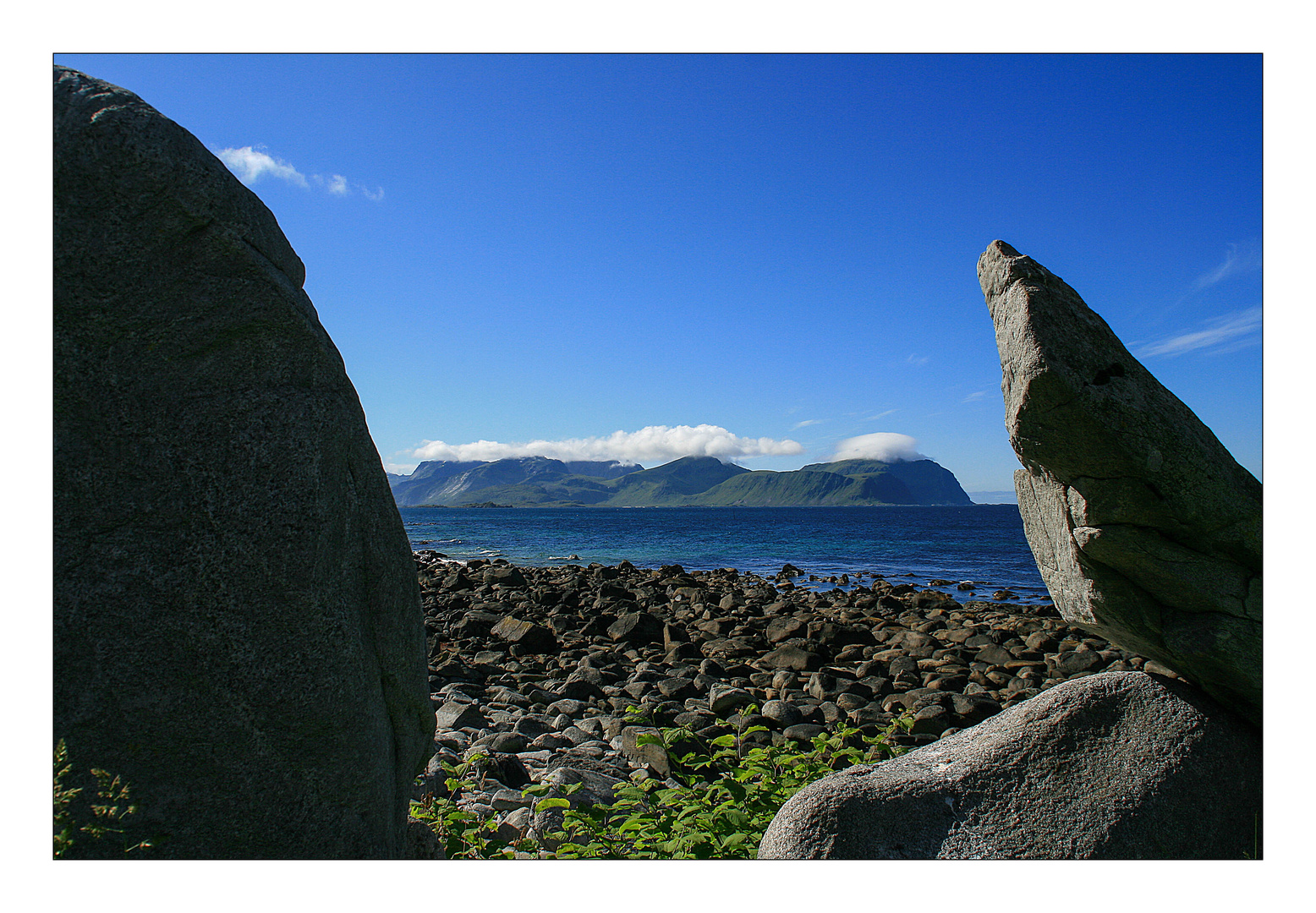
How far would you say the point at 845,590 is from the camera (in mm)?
25812

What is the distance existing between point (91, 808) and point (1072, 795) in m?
4.53

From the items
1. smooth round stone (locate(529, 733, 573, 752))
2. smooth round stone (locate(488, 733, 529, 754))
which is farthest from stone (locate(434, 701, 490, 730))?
smooth round stone (locate(529, 733, 573, 752))

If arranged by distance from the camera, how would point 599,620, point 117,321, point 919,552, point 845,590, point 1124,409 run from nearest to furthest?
point 117,321
point 1124,409
point 599,620
point 845,590
point 919,552

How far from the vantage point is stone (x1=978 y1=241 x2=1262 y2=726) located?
361 cm

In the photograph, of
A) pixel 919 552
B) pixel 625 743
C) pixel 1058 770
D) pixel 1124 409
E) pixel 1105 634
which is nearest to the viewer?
pixel 1124 409

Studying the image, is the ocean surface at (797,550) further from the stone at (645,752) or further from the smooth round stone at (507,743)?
the smooth round stone at (507,743)

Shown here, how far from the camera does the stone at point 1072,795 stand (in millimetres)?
3748

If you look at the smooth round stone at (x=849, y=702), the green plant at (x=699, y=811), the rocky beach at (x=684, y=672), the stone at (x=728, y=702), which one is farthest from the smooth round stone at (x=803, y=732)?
the smooth round stone at (x=849, y=702)

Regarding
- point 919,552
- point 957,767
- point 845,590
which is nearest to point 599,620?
point 957,767

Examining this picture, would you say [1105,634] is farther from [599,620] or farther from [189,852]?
[599,620]

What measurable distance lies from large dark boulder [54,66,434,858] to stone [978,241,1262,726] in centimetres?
337

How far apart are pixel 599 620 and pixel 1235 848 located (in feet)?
37.2

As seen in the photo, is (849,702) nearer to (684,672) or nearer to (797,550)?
(684,672)

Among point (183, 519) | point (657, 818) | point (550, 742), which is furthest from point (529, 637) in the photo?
point (183, 519)
